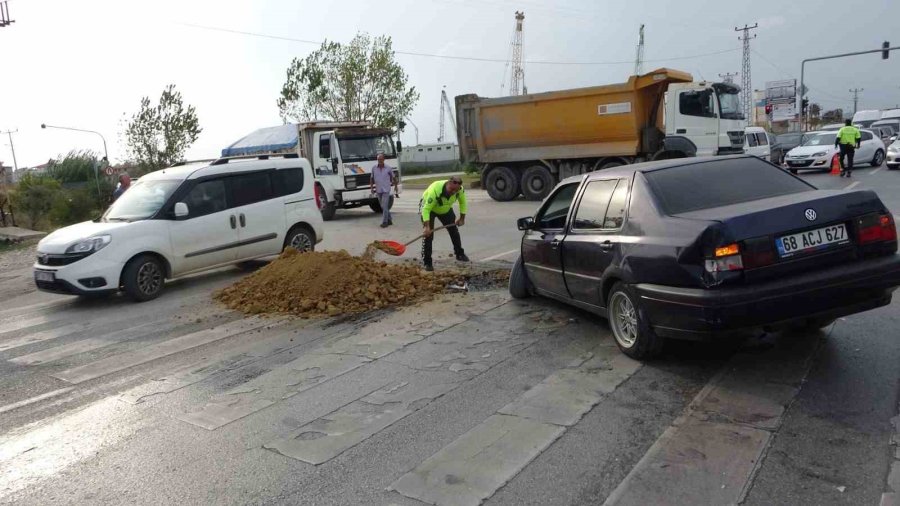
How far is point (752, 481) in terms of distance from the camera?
10.7ft

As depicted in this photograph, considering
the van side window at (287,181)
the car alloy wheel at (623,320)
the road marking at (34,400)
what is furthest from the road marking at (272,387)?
the van side window at (287,181)

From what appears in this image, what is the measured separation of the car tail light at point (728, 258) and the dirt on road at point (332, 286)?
421 centimetres

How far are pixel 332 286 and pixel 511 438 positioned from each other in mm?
4420

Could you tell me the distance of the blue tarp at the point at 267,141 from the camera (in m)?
22.1

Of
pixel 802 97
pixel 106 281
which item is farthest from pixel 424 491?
pixel 802 97

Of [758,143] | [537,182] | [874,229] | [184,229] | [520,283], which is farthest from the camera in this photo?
[758,143]

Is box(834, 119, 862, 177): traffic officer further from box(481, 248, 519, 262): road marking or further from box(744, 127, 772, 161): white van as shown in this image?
box(481, 248, 519, 262): road marking

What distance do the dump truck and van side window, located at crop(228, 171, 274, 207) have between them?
11591 mm

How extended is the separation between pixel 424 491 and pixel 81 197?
26.7 meters

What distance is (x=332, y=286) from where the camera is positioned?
26.1ft

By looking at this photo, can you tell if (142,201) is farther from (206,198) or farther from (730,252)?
(730,252)

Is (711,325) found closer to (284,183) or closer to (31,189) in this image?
(284,183)

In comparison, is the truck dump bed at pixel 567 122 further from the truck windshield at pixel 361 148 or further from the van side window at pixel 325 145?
the van side window at pixel 325 145

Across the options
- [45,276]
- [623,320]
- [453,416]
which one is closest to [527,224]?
[623,320]
